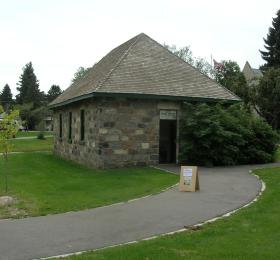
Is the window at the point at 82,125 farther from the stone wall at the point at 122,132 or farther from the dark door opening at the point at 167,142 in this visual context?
the dark door opening at the point at 167,142

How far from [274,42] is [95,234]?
187ft

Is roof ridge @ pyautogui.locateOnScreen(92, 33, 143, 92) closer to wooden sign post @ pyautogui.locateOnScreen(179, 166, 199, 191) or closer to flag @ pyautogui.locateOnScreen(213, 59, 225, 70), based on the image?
wooden sign post @ pyautogui.locateOnScreen(179, 166, 199, 191)

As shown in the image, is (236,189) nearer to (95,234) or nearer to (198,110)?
(95,234)

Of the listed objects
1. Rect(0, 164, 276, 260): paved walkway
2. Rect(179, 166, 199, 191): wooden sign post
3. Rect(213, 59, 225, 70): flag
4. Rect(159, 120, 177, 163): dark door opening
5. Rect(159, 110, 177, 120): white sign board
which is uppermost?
Rect(213, 59, 225, 70): flag

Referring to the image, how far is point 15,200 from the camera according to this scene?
12.2 m

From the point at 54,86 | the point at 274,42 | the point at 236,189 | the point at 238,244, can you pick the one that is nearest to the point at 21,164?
the point at 236,189

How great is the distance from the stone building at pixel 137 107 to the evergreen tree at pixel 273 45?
1544 inches

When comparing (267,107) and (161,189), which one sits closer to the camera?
(161,189)

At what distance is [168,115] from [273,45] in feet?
146

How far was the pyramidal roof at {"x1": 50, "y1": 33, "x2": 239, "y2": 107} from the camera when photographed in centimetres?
1966

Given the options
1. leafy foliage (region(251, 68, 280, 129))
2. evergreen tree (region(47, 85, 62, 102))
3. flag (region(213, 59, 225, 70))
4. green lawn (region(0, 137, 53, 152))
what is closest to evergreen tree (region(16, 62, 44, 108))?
evergreen tree (region(47, 85, 62, 102))

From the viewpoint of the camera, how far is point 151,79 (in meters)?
21.0

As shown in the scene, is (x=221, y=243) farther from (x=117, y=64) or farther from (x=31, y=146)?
(x=31, y=146)

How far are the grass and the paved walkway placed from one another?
777mm
